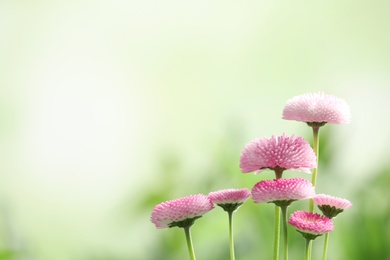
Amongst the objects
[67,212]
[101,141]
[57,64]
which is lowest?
[67,212]

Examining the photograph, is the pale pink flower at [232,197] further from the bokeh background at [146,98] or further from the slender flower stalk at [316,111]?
the bokeh background at [146,98]

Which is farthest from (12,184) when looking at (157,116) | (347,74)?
(347,74)

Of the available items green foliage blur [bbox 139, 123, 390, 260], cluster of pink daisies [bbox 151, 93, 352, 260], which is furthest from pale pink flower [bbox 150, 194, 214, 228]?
green foliage blur [bbox 139, 123, 390, 260]

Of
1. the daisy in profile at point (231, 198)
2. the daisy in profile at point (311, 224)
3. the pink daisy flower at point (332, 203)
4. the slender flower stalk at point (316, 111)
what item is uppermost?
the slender flower stalk at point (316, 111)

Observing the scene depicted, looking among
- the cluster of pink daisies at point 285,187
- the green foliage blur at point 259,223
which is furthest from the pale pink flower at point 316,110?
the green foliage blur at point 259,223

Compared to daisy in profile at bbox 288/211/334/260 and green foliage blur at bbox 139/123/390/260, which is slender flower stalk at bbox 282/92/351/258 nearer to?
daisy in profile at bbox 288/211/334/260

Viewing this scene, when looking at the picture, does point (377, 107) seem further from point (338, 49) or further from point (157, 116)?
point (157, 116)
